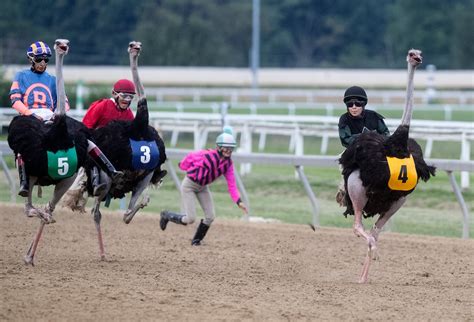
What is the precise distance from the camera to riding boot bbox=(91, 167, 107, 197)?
472 inches

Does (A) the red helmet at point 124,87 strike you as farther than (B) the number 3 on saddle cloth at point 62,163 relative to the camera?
Yes

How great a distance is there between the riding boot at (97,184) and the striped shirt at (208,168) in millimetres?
2106

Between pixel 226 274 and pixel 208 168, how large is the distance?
9.66 feet

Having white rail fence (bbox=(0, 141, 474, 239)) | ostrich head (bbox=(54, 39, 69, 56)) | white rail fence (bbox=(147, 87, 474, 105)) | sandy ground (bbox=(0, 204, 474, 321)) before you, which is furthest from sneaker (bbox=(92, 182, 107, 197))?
white rail fence (bbox=(147, 87, 474, 105))

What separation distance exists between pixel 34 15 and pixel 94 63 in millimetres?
6713

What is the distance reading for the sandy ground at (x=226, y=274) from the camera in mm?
8852

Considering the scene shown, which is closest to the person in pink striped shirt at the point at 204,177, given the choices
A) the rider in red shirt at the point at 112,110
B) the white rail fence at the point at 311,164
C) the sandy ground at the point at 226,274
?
the sandy ground at the point at 226,274

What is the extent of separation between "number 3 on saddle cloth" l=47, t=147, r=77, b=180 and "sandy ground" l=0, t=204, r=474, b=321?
0.90 metres

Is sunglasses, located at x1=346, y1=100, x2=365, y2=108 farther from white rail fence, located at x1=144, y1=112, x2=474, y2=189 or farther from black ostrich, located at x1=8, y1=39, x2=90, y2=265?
white rail fence, located at x1=144, y1=112, x2=474, y2=189

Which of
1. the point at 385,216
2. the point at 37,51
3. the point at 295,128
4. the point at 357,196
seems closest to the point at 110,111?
the point at 37,51

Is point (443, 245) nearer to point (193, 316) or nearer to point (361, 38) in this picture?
point (193, 316)

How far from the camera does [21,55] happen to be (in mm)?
59562

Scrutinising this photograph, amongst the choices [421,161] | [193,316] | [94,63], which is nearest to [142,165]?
[421,161]

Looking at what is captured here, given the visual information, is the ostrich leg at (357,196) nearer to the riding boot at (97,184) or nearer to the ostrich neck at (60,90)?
the riding boot at (97,184)
